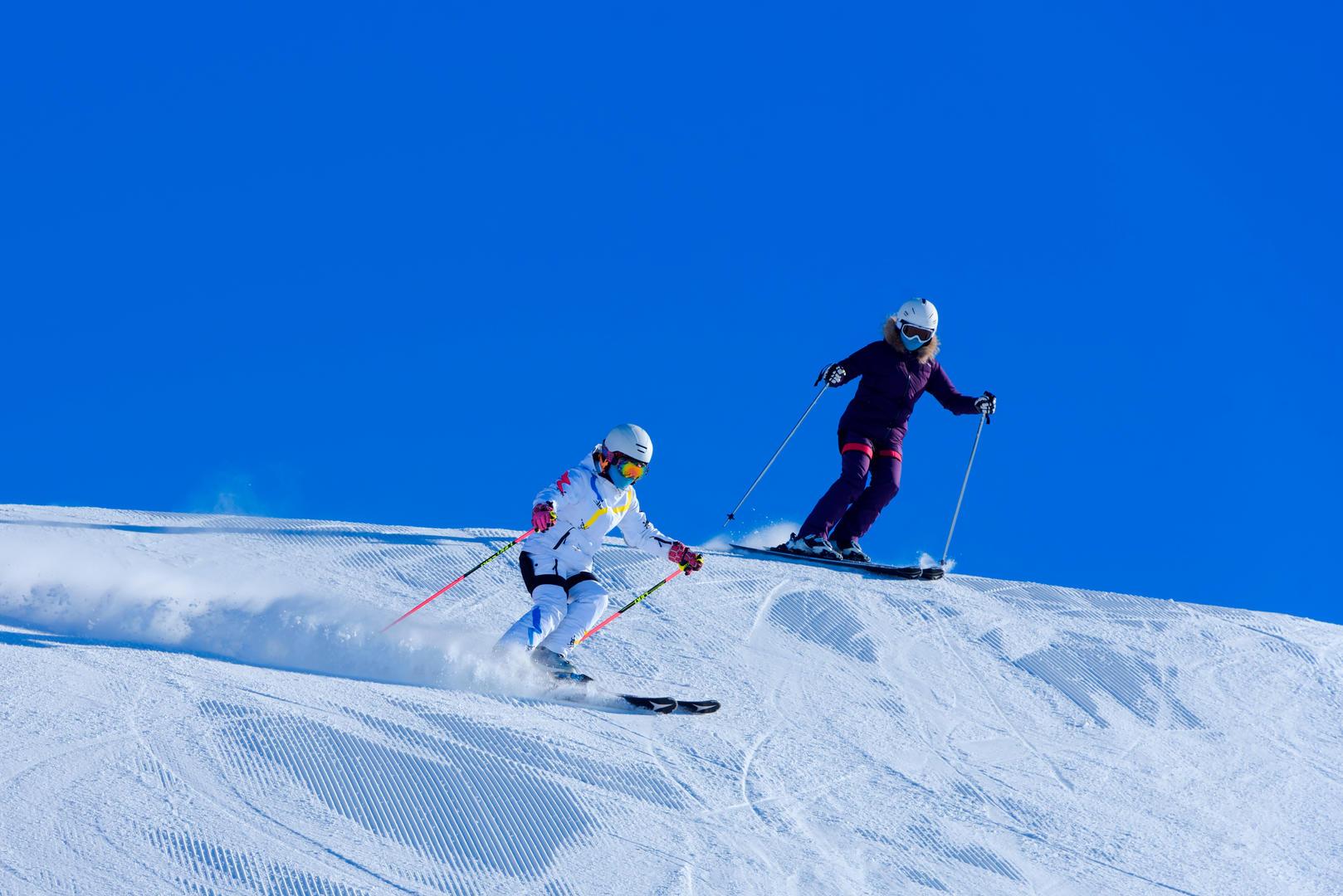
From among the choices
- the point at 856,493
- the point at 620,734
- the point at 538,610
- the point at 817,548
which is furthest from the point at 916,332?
the point at 620,734

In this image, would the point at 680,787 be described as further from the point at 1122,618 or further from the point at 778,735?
the point at 1122,618

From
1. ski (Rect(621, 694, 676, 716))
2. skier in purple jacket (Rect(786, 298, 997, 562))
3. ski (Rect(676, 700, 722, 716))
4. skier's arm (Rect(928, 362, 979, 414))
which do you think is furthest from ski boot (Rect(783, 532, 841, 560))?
ski (Rect(621, 694, 676, 716))

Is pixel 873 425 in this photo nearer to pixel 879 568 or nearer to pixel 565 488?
pixel 879 568

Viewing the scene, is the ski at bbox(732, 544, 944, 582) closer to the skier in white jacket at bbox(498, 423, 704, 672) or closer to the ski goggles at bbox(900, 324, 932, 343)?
the ski goggles at bbox(900, 324, 932, 343)

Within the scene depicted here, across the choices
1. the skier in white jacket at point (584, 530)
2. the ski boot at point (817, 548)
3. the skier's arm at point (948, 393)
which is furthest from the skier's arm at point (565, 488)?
the skier's arm at point (948, 393)

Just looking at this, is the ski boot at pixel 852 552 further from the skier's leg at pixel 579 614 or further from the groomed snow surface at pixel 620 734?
the skier's leg at pixel 579 614

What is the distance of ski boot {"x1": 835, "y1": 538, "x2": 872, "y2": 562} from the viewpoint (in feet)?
33.0

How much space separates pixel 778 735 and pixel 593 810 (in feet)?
4.99

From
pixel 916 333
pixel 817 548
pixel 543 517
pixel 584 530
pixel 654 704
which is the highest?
pixel 916 333

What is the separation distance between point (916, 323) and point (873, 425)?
847 millimetres

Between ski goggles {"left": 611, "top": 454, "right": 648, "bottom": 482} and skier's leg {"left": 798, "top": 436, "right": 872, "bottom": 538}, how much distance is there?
10.1 ft

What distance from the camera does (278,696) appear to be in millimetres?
6152

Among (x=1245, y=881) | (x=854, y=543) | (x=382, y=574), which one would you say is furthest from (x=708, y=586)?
(x=1245, y=881)

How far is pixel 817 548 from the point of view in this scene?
A: 10.0 m
